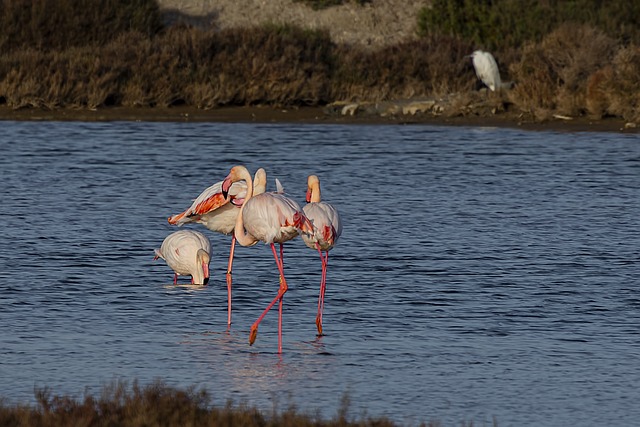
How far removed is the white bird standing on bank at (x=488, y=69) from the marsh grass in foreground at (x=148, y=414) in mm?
19763

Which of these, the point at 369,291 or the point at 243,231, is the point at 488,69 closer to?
the point at 369,291

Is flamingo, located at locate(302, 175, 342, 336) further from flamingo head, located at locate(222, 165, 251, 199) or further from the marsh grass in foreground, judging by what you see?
the marsh grass in foreground

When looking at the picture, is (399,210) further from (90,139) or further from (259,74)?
(259,74)

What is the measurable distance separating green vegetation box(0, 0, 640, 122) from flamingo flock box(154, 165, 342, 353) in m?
14.6

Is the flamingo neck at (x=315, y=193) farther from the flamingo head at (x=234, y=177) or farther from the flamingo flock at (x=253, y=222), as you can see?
the flamingo head at (x=234, y=177)

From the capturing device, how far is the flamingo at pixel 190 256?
10.9m

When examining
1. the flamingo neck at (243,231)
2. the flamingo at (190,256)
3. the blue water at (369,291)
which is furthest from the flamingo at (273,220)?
the flamingo at (190,256)

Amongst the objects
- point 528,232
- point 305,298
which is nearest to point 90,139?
point 528,232

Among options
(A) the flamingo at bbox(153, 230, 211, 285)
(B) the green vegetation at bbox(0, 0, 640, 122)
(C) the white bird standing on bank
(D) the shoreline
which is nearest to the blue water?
(A) the flamingo at bbox(153, 230, 211, 285)

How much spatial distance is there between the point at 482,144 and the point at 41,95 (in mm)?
9209

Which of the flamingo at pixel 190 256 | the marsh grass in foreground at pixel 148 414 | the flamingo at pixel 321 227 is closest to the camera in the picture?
the marsh grass in foreground at pixel 148 414

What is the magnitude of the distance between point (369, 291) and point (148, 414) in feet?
15.8

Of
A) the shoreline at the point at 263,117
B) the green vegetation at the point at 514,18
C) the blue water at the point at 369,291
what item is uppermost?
the green vegetation at the point at 514,18

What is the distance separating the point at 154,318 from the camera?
9.99 m
